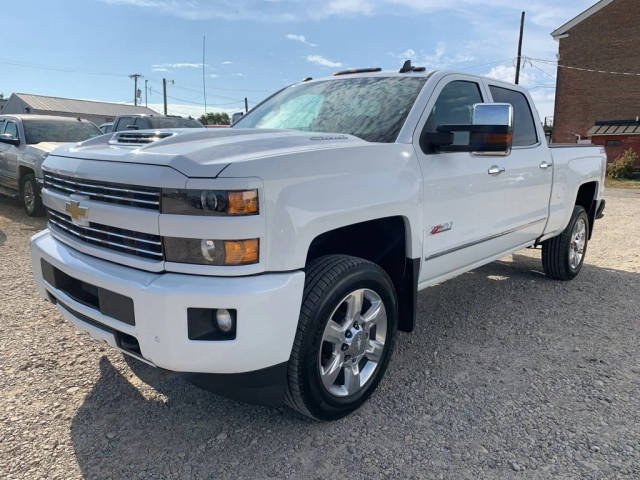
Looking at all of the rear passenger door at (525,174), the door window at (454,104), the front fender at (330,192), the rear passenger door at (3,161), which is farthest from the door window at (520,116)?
the rear passenger door at (3,161)

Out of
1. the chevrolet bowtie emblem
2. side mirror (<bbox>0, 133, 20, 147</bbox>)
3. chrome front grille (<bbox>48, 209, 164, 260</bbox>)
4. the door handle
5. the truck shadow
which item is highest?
side mirror (<bbox>0, 133, 20, 147</bbox>)

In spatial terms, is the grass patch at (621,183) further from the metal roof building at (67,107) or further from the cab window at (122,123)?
the metal roof building at (67,107)

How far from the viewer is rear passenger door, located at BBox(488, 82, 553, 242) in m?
3.93

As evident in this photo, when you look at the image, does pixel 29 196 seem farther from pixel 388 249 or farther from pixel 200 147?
pixel 388 249

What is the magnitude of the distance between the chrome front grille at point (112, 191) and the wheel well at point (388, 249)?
0.97 meters

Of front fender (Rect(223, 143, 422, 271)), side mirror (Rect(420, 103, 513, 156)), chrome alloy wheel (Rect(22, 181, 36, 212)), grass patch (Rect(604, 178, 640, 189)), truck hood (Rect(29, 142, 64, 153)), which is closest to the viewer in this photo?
front fender (Rect(223, 143, 422, 271))

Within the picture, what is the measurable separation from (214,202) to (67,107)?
62.6 meters

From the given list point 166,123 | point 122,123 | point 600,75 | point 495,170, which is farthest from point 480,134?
point 600,75

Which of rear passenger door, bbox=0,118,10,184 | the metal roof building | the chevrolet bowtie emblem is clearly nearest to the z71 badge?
the chevrolet bowtie emblem

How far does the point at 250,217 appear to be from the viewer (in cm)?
205

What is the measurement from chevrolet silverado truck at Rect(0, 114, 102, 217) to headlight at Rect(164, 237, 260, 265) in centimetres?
685

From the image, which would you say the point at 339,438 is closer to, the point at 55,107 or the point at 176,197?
the point at 176,197

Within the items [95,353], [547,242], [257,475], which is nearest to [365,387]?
[257,475]

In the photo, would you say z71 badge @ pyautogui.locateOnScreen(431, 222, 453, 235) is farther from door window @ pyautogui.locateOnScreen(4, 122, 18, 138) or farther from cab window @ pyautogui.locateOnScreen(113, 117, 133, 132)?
cab window @ pyautogui.locateOnScreen(113, 117, 133, 132)
